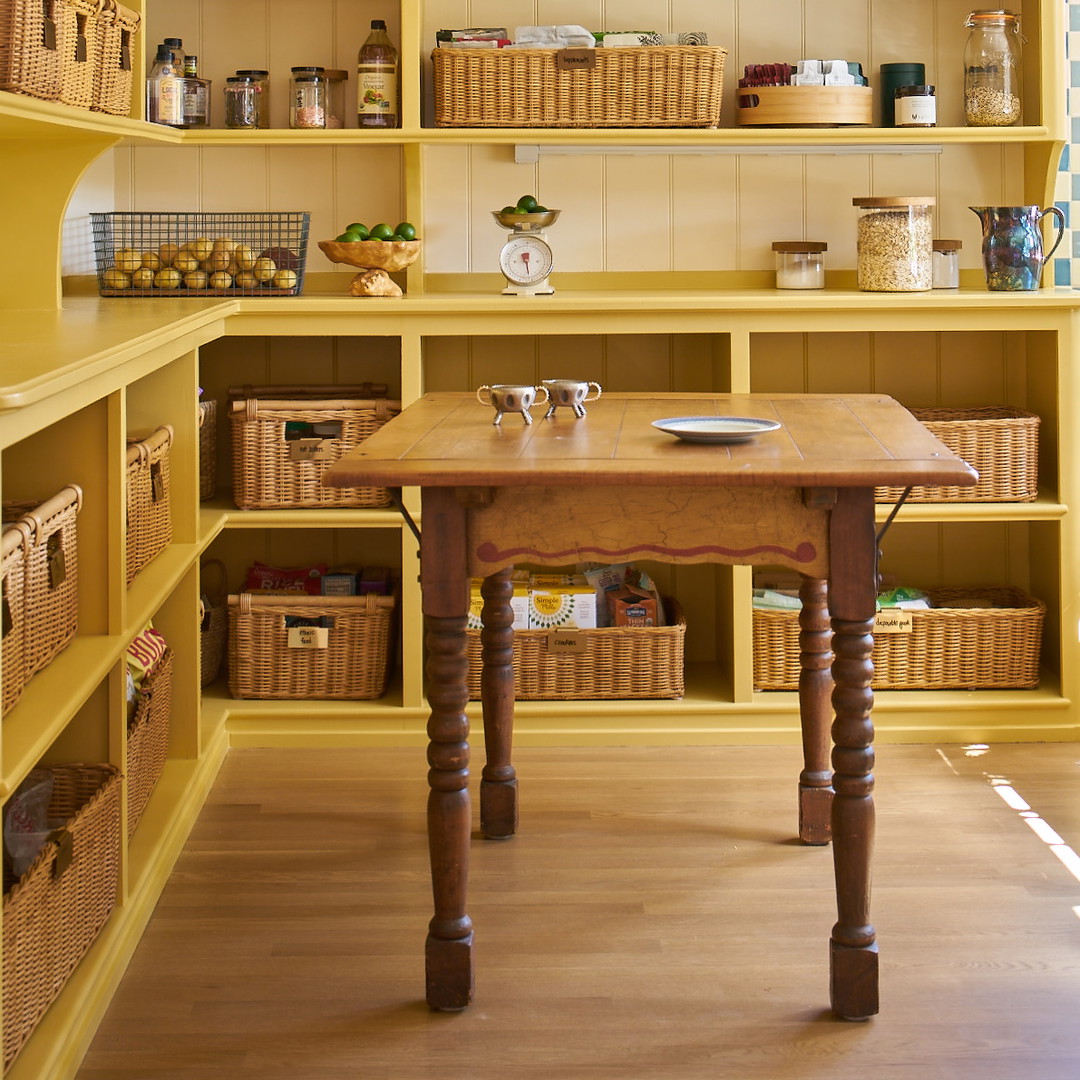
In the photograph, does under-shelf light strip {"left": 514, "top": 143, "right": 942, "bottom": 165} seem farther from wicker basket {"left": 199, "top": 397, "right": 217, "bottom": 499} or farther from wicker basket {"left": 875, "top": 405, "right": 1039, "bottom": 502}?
wicker basket {"left": 199, "top": 397, "right": 217, "bottom": 499}

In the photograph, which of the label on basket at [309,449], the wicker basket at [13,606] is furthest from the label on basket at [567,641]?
the wicker basket at [13,606]

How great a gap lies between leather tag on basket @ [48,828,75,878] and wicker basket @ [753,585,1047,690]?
196 centimetres

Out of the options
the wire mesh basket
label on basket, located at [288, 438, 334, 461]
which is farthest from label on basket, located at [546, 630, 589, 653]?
the wire mesh basket

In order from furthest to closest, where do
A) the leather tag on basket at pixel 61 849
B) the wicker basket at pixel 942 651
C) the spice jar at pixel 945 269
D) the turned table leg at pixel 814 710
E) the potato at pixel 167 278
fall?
the spice jar at pixel 945 269 → the wicker basket at pixel 942 651 → the potato at pixel 167 278 → the turned table leg at pixel 814 710 → the leather tag on basket at pixel 61 849

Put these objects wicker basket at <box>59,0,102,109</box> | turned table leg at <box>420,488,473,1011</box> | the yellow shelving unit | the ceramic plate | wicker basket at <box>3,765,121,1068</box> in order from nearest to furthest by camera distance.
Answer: wicker basket at <box>3,765,121,1068</box>, turned table leg at <box>420,488,473,1011</box>, the ceramic plate, wicker basket at <box>59,0,102,109</box>, the yellow shelving unit

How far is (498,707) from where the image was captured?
3.02 metres

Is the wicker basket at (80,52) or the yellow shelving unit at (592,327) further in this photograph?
the yellow shelving unit at (592,327)

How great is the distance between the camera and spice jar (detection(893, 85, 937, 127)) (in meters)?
3.73

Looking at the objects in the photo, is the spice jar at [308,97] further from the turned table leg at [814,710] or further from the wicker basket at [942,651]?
the turned table leg at [814,710]

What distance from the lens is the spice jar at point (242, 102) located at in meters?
3.77

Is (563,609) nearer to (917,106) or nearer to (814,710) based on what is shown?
(814,710)

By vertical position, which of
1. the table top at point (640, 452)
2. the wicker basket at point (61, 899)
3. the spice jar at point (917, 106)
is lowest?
the wicker basket at point (61, 899)

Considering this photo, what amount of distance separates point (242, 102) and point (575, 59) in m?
0.84

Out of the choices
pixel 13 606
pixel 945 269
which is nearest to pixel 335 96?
pixel 945 269
